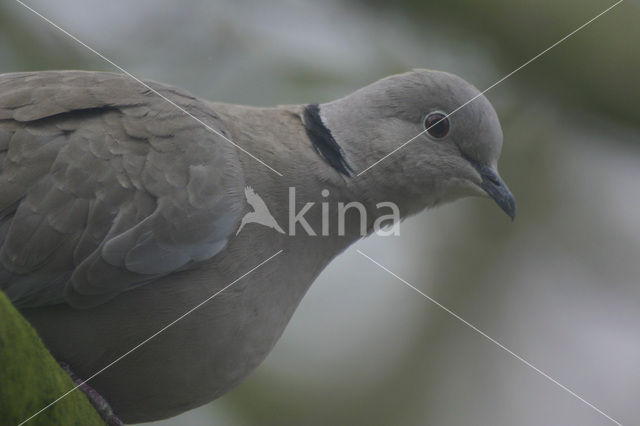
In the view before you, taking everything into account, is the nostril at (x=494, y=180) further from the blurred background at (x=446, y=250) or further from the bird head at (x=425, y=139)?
the blurred background at (x=446, y=250)

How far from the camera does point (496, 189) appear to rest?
3961mm

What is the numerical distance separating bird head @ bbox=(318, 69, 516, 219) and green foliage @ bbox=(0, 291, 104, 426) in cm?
186

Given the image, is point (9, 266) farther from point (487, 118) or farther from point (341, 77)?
point (341, 77)

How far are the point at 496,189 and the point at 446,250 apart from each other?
5.25 feet

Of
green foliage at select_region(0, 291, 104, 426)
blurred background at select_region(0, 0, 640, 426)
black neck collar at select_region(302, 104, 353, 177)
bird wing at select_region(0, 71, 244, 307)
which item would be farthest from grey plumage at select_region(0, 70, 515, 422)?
blurred background at select_region(0, 0, 640, 426)

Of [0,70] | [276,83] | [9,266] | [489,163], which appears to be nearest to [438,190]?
[489,163]

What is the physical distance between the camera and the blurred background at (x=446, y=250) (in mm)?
5281

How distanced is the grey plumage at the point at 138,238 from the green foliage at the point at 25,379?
89cm

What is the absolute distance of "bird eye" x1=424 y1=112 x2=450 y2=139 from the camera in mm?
3963

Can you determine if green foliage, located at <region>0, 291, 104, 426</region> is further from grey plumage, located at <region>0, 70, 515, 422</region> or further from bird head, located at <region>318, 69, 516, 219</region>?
bird head, located at <region>318, 69, 516, 219</region>

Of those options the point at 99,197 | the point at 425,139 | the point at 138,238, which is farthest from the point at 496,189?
the point at 99,197

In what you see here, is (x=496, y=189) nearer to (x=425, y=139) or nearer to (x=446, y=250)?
(x=425, y=139)

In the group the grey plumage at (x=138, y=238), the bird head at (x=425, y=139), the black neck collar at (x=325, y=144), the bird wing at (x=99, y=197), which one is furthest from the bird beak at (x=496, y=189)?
the bird wing at (x=99, y=197)

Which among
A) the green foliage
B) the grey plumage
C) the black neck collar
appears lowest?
the green foliage
